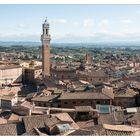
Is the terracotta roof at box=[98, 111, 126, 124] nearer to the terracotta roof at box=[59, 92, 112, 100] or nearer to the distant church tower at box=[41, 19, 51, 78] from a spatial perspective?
the terracotta roof at box=[59, 92, 112, 100]

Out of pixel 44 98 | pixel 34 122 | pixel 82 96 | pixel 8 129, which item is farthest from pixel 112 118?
pixel 44 98

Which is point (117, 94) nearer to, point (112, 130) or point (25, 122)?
point (25, 122)

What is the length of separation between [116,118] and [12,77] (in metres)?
20.0

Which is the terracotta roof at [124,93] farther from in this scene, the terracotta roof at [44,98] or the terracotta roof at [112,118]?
the terracotta roof at [112,118]

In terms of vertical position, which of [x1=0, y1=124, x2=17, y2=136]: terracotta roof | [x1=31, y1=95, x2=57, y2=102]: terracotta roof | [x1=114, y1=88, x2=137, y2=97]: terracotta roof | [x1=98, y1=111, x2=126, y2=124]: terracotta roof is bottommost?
[x1=31, y1=95, x2=57, y2=102]: terracotta roof

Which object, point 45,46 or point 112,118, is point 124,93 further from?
point 45,46

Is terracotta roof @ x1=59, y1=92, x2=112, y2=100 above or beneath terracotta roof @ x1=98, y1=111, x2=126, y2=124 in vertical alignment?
beneath

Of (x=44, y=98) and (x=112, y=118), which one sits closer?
(x=112, y=118)

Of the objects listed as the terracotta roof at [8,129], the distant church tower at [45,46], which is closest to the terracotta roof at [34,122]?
the terracotta roof at [8,129]

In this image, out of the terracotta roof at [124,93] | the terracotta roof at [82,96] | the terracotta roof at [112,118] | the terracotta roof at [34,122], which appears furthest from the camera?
the terracotta roof at [124,93]

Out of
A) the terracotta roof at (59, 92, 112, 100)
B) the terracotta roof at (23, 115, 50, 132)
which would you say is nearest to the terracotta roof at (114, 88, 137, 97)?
the terracotta roof at (59, 92, 112, 100)

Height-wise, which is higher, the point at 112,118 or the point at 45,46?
the point at 45,46
